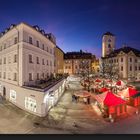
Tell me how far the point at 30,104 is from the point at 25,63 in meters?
2.72

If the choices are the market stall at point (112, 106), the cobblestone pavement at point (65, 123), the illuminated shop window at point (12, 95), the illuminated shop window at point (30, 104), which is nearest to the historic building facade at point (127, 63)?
the illuminated shop window at point (12, 95)

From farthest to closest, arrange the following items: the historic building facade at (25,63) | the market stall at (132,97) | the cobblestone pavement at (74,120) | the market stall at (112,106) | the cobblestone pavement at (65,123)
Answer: the market stall at (132,97) < the historic building facade at (25,63) < the market stall at (112,106) < the cobblestone pavement at (74,120) < the cobblestone pavement at (65,123)

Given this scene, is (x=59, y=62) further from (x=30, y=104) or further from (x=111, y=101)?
(x=111, y=101)

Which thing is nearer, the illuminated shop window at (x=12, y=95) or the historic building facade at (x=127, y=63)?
the illuminated shop window at (x=12, y=95)

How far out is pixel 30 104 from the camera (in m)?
9.26

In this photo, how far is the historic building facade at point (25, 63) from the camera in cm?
→ 924

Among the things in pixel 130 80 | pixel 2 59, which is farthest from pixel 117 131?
pixel 130 80

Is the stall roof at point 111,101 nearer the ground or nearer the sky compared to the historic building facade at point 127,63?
nearer the ground

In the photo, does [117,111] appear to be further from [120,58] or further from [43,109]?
[120,58]

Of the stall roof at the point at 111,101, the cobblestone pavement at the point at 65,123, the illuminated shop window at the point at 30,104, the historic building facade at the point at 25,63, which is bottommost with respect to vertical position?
the cobblestone pavement at the point at 65,123

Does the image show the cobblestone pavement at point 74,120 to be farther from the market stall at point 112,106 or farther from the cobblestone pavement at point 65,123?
the market stall at point 112,106

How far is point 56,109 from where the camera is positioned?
32.2 feet

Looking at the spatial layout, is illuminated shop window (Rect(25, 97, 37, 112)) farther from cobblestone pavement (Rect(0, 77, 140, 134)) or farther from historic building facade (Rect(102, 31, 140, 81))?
historic building facade (Rect(102, 31, 140, 81))

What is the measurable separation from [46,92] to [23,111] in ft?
7.30
